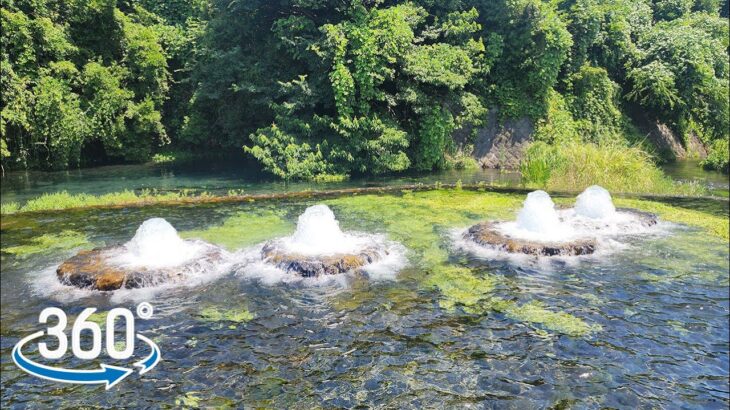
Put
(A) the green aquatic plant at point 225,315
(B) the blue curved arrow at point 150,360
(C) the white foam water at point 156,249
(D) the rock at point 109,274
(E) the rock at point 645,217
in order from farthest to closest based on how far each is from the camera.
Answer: (E) the rock at point 645,217 → (C) the white foam water at point 156,249 → (D) the rock at point 109,274 → (A) the green aquatic plant at point 225,315 → (B) the blue curved arrow at point 150,360

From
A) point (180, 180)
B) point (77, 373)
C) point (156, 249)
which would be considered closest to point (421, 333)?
point (77, 373)

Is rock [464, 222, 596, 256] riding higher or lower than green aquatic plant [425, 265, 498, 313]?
higher

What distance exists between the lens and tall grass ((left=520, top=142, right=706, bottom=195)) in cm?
1716

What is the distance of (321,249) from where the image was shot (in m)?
10.1

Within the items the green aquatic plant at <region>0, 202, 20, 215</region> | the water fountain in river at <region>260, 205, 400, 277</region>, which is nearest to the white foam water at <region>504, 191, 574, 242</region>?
the water fountain in river at <region>260, 205, 400, 277</region>

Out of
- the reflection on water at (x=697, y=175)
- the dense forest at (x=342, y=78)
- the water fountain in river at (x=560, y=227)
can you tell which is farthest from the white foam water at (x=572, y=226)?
the dense forest at (x=342, y=78)

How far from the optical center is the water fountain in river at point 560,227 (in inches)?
400

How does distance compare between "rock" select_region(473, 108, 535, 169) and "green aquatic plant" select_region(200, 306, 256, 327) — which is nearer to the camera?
"green aquatic plant" select_region(200, 306, 256, 327)

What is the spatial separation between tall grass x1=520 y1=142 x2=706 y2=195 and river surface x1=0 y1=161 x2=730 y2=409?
579 cm

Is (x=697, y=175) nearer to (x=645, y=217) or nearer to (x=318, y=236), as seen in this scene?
(x=645, y=217)

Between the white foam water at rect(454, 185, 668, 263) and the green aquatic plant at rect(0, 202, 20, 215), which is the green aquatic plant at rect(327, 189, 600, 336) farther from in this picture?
the green aquatic plant at rect(0, 202, 20, 215)

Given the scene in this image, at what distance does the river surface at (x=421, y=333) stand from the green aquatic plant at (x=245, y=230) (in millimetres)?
111

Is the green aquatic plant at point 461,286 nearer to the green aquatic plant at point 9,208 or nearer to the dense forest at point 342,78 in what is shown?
the green aquatic plant at point 9,208

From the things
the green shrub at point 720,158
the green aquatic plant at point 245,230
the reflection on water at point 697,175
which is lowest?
the green aquatic plant at point 245,230
